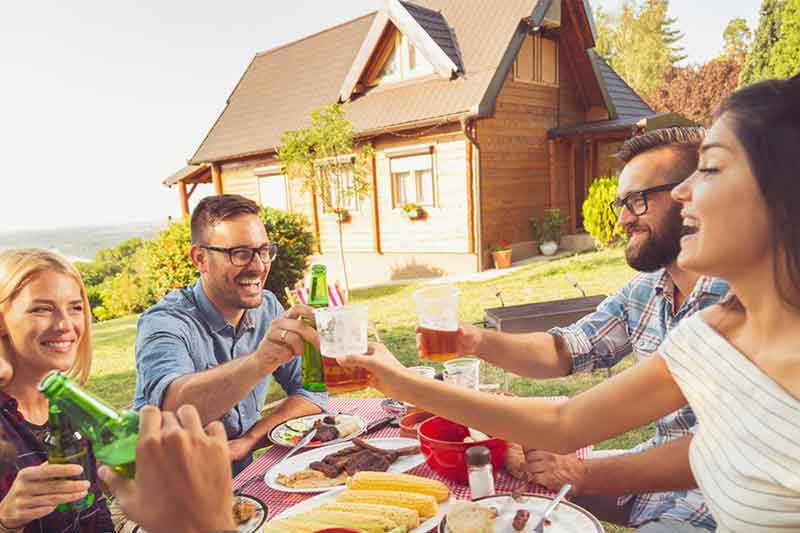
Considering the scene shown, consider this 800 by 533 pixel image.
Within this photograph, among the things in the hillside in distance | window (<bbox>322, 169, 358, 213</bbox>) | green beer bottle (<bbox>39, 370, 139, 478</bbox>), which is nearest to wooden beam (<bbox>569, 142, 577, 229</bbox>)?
window (<bbox>322, 169, 358, 213</bbox>)

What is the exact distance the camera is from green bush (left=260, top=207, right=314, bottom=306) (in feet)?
37.9

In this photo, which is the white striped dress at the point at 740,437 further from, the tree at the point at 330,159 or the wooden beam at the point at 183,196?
the wooden beam at the point at 183,196

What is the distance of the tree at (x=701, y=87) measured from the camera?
1329 inches

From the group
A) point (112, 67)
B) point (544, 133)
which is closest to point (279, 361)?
point (544, 133)

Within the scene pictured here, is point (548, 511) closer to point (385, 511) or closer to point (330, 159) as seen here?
point (385, 511)

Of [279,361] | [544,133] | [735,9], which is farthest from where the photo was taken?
[735,9]

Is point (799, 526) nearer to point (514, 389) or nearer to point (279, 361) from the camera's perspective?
point (279, 361)

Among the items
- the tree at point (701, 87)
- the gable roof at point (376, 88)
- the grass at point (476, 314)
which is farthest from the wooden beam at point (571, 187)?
the tree at point (701, 87)

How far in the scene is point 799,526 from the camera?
140cm

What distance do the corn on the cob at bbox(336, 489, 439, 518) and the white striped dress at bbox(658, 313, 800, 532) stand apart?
0.83 metres

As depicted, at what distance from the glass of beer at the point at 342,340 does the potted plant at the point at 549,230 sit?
1438 centimetres

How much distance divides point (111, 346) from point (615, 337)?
10.9 metres

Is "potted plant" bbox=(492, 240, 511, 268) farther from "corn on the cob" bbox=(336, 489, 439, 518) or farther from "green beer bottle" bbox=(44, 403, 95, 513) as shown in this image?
"green beer bottle" bbox=(44, 403, 95, 513)

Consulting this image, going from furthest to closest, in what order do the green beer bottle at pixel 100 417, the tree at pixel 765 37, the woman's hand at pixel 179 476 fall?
the tree at pixel 765 37 → the green beer bottle at pixel 100 417 → the woman's hand at pixel 179 476
